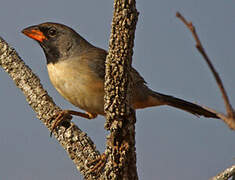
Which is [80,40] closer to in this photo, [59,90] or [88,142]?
[59,90]

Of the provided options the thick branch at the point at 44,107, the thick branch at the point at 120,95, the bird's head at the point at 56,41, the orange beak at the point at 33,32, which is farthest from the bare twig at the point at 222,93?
the orange beak at the point at 33,32

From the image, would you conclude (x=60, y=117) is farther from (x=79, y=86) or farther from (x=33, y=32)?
(x=33, y=32)

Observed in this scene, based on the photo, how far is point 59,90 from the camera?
3.71m

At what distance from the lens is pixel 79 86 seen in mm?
3518

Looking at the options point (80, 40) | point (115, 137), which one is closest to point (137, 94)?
point (80, 40)

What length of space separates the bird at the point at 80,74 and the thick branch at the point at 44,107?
0.46 ft

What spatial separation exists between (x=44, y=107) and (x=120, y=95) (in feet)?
4.51

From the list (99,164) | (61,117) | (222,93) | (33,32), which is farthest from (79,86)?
(222,93)

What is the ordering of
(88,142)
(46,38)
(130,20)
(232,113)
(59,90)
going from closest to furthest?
(232,113) → (130,20) → (88,142) → (59,90) → (46,38)

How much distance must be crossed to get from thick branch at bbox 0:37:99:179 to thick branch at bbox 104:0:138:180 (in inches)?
23.2

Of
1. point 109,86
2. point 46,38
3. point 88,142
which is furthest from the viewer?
point 46,38

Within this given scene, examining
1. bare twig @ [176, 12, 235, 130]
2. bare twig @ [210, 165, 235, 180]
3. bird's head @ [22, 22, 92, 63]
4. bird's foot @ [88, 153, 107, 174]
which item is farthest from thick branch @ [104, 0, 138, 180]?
bird's head @ [22, 22, 92, 63]

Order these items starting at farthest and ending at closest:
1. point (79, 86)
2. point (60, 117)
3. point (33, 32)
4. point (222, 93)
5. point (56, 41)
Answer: point (56, 41) → point (33, 32) → point (79, 86) → point (60, 117) → point (222, 93)

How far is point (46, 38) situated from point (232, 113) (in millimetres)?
3444
